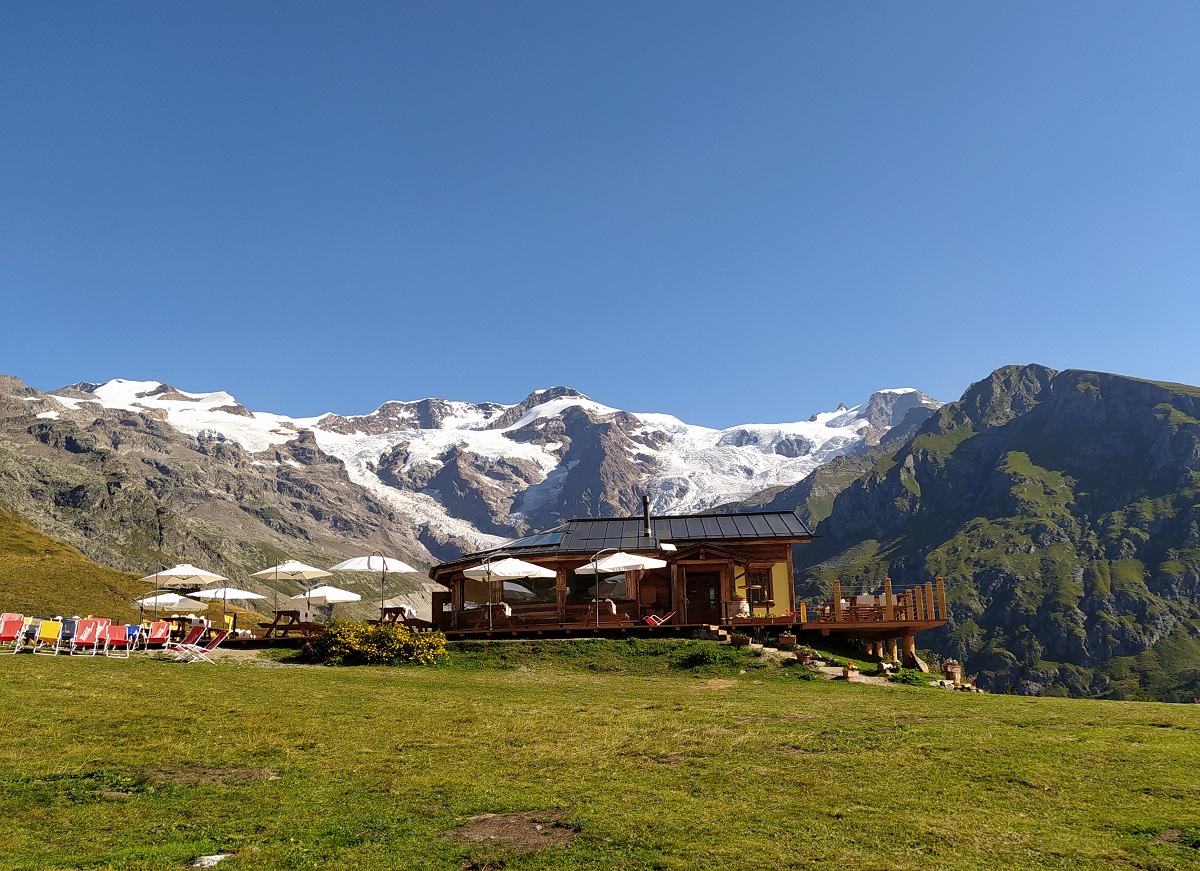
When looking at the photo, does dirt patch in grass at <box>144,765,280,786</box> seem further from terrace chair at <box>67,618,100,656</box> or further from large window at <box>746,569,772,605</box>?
large window at <box>746,569,772,605</box>

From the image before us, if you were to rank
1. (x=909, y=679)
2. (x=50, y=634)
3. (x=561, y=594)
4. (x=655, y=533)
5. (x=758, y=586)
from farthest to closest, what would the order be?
1. (x=655, y=533)
2. (x=758, y=586)
3. (x=561, y=594)
4. (x=909, y=679)
5. (x=50, y=634)

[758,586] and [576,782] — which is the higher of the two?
[758,586]

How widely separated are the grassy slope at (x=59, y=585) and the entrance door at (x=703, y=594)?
1484 inches

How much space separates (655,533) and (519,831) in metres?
34.6

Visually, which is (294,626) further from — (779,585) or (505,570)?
(779,585)

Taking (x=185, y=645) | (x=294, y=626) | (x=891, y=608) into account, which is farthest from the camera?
(x=891, y=608)

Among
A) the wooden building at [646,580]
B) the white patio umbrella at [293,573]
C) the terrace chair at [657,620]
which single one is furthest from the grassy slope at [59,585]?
the terrace chair at [657,620]

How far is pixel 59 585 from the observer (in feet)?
203

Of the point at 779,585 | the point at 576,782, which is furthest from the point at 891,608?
the point at 576,782

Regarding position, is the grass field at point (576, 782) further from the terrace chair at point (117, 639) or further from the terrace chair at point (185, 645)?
the terrace chair at point (185, 645)

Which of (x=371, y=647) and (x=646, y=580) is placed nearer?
(x=371, y=647)

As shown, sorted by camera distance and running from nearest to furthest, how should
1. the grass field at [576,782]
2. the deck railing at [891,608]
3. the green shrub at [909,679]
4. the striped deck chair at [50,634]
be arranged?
the grass field at [576,782] < the striped deck chair at [50,634] < the green shrub at [909,679] < the deck railing at [891,608]

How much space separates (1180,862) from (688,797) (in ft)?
16.8

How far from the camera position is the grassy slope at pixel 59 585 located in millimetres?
57250
